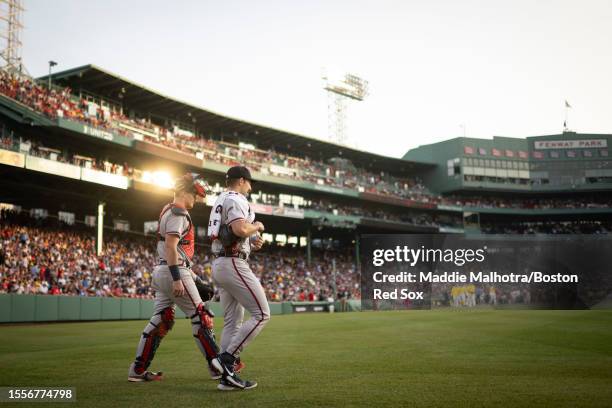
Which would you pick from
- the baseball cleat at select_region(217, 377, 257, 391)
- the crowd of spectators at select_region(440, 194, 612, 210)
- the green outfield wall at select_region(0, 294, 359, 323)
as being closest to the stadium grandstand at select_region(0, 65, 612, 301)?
the crowd of spectators at select_region(440, 194, 612, 210)

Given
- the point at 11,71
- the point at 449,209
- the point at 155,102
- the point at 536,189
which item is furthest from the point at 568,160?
the point at 11,71

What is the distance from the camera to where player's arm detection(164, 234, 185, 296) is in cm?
607

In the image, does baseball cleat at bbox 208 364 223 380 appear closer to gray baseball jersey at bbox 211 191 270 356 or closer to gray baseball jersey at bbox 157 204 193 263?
gray baseball jersey at bbox 211 191 270 356

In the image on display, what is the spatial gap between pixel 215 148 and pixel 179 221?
4078 cm

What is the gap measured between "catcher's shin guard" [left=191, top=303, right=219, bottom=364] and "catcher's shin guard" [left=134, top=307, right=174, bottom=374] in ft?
1.42

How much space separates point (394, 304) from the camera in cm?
3450

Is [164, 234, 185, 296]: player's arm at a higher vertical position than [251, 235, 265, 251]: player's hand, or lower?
lower

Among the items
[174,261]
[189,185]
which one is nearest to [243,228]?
[174,261]

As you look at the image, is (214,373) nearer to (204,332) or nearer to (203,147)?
(204,332)

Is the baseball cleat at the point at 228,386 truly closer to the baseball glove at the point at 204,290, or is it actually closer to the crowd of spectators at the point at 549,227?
the baseball glove at the point at 204,290

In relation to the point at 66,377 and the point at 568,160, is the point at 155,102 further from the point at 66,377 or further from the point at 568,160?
the point at 568,160

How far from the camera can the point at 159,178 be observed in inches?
1492

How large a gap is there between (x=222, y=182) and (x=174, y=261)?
41091 millimetres

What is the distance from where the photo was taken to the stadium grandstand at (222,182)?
30.2 meters
